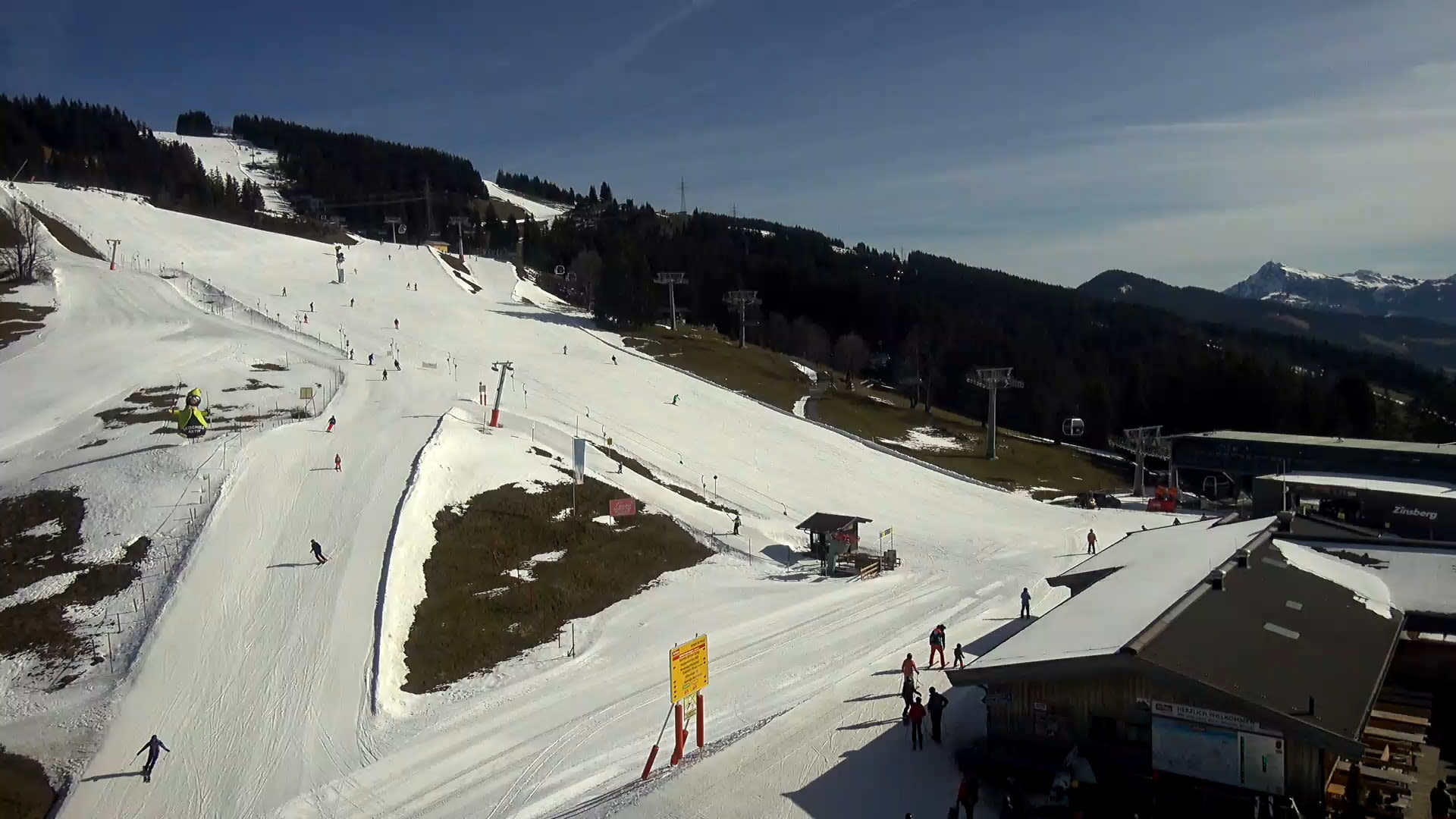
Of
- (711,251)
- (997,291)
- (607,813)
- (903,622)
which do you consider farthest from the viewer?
(997,291)

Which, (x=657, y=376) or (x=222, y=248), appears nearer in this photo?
(x=657, y=376)

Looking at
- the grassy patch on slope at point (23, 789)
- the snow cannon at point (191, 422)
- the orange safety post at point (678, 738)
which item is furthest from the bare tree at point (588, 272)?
the orange safety post at point (678, 738)

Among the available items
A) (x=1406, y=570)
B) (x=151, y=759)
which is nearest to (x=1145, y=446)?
(x=1406, y=570)

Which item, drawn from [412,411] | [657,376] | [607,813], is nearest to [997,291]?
[657,376]

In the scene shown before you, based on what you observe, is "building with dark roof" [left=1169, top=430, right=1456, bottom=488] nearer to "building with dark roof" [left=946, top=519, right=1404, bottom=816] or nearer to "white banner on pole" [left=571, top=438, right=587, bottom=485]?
"building with dark roof" [left=946, top=519, right=1404, bottom=816]

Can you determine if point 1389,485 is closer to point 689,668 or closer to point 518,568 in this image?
point 689,668

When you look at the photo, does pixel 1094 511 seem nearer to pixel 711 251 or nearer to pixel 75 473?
pixel 75 473
